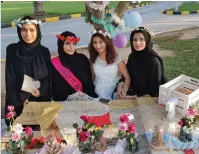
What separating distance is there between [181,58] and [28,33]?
14.7 ft

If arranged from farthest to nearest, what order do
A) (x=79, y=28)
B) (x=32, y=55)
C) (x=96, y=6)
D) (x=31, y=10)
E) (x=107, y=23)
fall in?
(x=31, y=10) < (x=79, y=28) < (x=107, y=23) < (x=96, y=6) < (x=32, y=55)

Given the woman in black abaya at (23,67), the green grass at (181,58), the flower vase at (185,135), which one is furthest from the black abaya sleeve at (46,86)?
the green grass at (181,58)

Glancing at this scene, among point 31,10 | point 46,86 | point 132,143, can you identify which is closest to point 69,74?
point 46,86

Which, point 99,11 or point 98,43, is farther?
point 99,11

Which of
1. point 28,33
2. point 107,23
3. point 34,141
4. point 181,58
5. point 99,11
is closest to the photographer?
point 34,141

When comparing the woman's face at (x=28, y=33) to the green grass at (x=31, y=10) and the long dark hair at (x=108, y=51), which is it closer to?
the long dark hair at (x=108, y=51)

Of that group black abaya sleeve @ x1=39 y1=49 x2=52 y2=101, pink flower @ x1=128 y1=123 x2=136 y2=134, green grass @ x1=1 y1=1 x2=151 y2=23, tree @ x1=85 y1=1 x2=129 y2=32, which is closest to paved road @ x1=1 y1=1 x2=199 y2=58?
green grass @ x1=1 y1=1 x2=151 y2=23

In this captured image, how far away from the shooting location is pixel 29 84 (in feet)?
9.95

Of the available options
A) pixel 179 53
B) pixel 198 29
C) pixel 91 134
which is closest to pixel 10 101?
pixel 91 134

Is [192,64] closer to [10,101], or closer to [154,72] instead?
[154,72]

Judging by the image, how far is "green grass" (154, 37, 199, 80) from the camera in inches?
224

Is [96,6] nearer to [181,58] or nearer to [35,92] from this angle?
[35,92]

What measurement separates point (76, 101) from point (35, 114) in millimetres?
408

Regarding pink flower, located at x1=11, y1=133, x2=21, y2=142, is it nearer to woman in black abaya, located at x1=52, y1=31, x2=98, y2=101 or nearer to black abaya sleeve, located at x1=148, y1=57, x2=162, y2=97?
woman in black abaya, located at x1=52, y1=31, x2=98, y2=101
